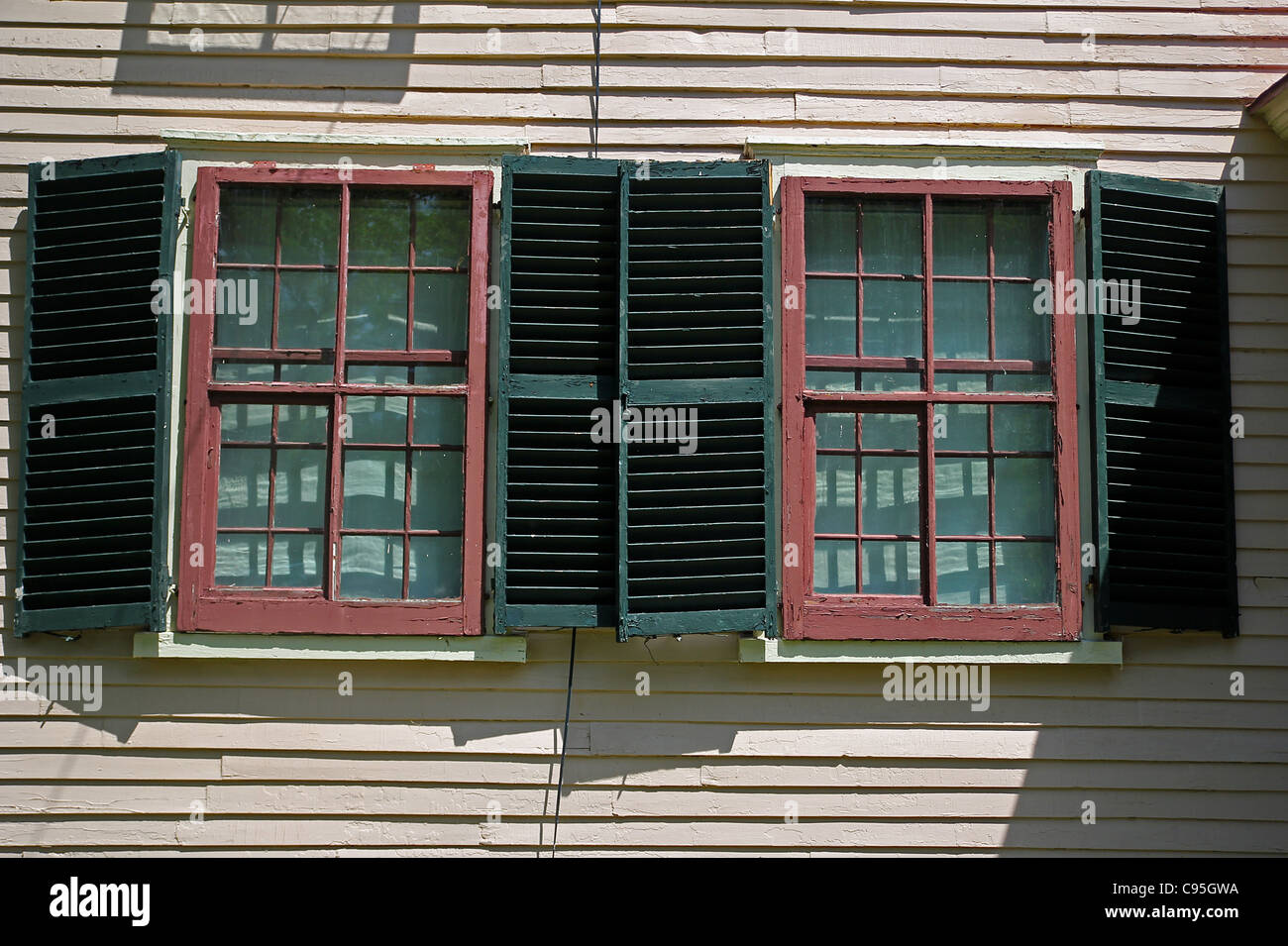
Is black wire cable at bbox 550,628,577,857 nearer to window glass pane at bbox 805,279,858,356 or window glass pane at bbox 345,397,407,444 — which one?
window glass pane at bbox 345,397,407,444

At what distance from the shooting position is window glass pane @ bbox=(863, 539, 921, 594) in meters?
5.57

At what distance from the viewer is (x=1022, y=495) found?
18.5ft

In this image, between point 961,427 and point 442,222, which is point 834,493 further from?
point 442,222

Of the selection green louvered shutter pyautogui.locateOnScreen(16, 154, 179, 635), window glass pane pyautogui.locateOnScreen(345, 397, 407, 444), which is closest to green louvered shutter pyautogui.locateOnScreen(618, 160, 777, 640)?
window glass pane pyautogui.locateOnScreen(345, 397, 407, 444)

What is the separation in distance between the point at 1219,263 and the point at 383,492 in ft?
12.4

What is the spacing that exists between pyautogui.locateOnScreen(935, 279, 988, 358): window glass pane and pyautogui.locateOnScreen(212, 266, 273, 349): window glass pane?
2.93m

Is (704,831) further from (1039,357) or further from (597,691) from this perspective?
(1039,357)

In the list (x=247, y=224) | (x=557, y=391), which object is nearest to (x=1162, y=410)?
(x=557, y=391)

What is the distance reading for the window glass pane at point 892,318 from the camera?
5695 mm

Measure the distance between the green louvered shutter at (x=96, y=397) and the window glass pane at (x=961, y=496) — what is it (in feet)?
10.8

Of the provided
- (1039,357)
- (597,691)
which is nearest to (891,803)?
(597,691)

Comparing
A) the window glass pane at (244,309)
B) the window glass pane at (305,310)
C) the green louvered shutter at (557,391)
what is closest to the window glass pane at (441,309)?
the green louvered shutter at (557,391)

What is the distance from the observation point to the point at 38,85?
5.82m

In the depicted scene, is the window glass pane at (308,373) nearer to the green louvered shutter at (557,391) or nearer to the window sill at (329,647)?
the green louvered shutter at (557,391)
